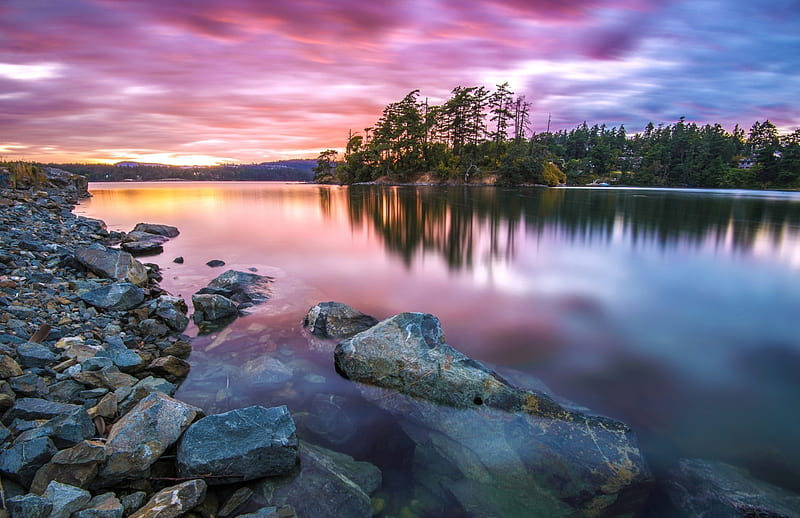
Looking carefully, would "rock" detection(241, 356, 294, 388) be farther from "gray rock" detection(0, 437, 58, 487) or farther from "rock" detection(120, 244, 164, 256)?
"rock" detection(120, 244, 164, 256)

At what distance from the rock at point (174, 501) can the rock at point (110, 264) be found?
7463 millimetres

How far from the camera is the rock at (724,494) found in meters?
3.58

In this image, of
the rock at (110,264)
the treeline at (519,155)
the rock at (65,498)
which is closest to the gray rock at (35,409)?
the rock at (65,498)

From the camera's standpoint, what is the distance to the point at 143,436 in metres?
3.54

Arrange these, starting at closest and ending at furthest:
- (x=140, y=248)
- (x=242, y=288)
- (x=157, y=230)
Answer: (x=242, y=288), (x=140, y=248), (x=157, y=230)

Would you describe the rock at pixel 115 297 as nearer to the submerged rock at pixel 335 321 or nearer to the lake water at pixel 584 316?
the lake water at pixel 584 316

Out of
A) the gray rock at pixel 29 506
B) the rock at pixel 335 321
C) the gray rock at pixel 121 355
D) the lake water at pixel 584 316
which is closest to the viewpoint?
the gray rock at pixel 29 506

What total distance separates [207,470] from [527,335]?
5.80 meters

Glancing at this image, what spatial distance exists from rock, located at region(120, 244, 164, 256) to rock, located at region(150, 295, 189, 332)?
924cm

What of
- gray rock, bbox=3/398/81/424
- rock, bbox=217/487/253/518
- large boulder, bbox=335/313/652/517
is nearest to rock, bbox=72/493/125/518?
rock, bbox=217/487/253/518

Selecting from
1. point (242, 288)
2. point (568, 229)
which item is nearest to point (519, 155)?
point (568, 229)

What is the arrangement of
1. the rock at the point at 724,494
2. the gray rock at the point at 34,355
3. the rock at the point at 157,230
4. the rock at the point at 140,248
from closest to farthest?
the rock at the point at 724,494, the gray rock at the point at 34,355, the rock at the point at 140,248, the rock at the point at 157,230

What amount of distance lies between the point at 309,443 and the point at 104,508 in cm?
190

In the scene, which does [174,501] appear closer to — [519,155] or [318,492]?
[318,492]
